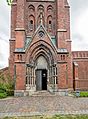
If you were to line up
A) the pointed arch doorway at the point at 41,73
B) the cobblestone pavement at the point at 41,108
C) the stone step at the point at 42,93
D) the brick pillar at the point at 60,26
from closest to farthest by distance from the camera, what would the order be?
the cobblestone pavement at the point at 41,108, the stone step at the point at 42,93, the brick pillar at the point at 60,26, the pointed arch doorway at the point at 41,73

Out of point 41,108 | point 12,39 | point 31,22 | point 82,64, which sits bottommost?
point 41,108

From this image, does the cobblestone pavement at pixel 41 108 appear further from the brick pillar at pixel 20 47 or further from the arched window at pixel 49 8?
the arched window at pixel 49 8

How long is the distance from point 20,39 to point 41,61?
13.1 ft

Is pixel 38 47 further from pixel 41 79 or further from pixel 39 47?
pixel 41 79

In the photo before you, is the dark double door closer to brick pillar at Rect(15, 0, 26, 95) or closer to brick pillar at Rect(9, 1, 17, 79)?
brick pillar at Rect(15, 0, 26, 95)

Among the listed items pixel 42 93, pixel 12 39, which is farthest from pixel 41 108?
pixel 12 39

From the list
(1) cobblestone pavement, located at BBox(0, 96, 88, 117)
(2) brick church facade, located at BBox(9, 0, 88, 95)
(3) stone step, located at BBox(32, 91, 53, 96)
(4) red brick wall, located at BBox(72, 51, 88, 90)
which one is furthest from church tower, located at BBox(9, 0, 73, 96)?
(4) red brick wall, located at BBox(72, 51, 88, 90)

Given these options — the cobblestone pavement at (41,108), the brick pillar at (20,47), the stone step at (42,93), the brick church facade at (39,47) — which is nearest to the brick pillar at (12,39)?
the brick church facade at (39,47)

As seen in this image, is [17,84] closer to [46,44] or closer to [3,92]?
[3,92]

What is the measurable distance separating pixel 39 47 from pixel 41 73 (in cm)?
372

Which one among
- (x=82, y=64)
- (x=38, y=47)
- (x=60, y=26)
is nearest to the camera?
(x=38, y=47)

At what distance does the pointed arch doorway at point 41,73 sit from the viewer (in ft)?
96.5

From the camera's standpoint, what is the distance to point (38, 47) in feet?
93.6

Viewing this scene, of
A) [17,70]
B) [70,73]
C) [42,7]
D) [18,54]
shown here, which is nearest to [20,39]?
[18,54]
